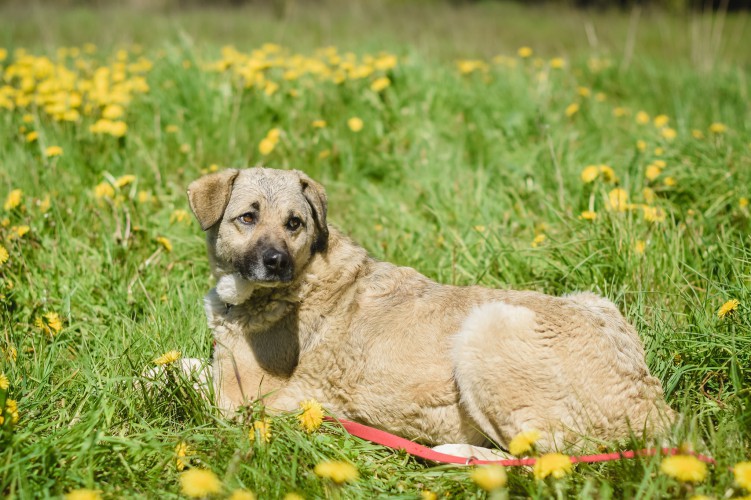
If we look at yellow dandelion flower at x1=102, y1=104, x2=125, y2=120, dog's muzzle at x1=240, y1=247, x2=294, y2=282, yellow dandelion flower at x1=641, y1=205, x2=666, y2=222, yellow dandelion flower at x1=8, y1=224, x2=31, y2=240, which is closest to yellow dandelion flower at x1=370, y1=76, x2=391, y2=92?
yellow dandelion flower at x1=102, y1=104, x2=125, y2=120

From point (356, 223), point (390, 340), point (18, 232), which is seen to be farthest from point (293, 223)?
point (18, 232)

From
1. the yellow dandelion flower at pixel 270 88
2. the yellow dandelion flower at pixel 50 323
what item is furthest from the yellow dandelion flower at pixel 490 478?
the yellow dandelion flower at pixel 270 88

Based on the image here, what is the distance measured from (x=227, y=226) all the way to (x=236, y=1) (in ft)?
51.6

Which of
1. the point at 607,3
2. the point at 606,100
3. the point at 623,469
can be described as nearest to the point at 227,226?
the point at 623,469

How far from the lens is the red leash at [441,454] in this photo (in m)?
2.46

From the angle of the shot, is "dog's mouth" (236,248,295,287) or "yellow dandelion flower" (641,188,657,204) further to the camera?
"yellow dandelion flower" (641,188,657,204)

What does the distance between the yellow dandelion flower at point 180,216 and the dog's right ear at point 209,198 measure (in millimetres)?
1114

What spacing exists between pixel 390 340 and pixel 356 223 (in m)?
2.01

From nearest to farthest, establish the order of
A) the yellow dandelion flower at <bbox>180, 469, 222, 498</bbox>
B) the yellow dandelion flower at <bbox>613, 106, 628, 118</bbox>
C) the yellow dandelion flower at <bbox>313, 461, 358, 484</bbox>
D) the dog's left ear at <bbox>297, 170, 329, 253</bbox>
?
the yellow dandelion flower at <bbox>180, 469, 222, 498</bbox> → the yellow dandelion flower at <bbox>313, 461, 358, 484</bbox> → the dog's left ear at <bbox>297, 170, 329, 253</bbox> → the yellow dandelion flower at <bbox>613, 106, 628, 118</bbox>

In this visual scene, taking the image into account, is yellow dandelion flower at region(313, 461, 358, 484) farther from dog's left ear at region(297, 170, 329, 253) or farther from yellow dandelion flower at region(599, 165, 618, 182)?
yellow dandelion flower at region(599, 165, 618, 182)

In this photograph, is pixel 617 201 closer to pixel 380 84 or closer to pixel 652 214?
pixel 652 214

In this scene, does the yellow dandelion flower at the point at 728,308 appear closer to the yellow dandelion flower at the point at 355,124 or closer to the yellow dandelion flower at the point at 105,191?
the yellow dandelion flower at the point at 355,124

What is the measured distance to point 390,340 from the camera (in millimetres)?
3203

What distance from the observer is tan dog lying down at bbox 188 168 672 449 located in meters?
2.87
